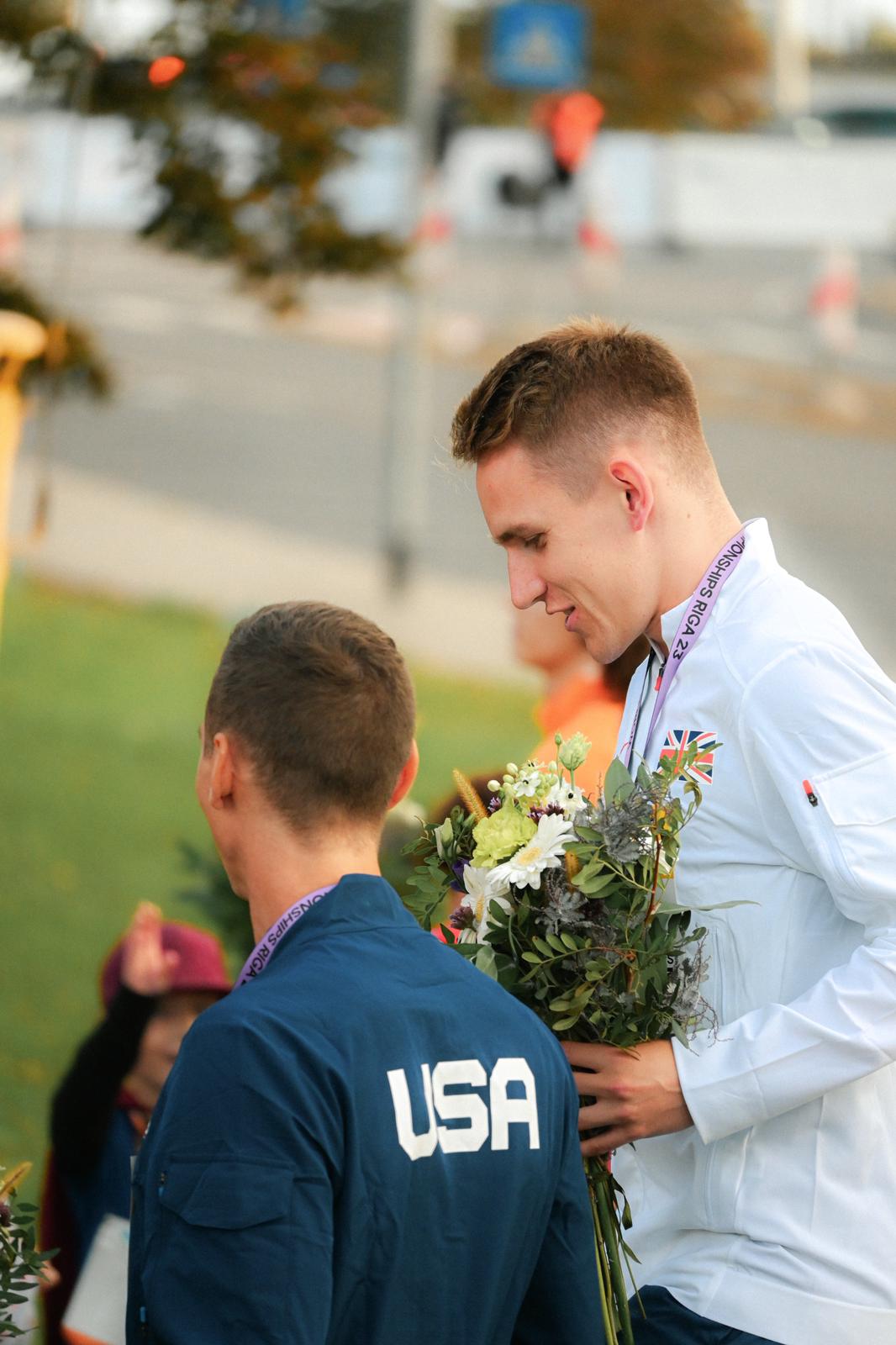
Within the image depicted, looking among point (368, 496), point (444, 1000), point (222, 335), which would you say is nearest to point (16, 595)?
point (368, 496)

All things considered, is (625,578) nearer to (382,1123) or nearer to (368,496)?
(382,1123)

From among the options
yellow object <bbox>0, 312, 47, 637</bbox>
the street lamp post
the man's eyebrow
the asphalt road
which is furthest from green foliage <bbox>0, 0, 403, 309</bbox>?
the asphalt road

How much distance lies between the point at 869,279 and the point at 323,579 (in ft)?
34.7

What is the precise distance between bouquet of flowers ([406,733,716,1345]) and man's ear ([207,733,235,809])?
338mm

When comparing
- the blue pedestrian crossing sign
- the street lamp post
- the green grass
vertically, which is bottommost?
the green grass

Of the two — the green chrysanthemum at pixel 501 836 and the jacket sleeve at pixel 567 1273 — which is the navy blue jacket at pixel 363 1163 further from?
the green chrysanthemum at pixel 501 836

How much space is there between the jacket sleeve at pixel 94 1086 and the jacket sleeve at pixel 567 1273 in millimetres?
1874

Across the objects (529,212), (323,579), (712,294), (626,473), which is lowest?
(323,579)

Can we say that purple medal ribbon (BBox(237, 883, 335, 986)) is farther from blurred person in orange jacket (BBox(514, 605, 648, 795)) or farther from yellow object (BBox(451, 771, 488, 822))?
blurred person in orange jacket (BBox(514, 605, 648, 795))

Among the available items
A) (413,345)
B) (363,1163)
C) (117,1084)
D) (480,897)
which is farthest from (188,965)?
(413,345)

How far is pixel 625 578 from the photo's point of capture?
230 cm

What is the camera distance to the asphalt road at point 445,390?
1800 centimetres

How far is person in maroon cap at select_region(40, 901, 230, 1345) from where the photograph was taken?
3.72 m

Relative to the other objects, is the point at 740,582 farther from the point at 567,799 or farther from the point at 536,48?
the point at 536,48
